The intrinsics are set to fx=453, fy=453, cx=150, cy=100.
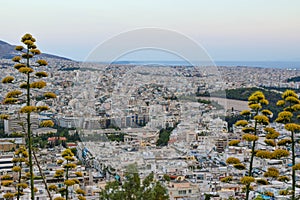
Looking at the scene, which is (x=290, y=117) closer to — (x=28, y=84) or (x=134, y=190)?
(x=28, y=84)

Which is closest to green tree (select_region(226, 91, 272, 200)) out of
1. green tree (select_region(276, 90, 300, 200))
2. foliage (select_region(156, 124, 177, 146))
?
green tree (select_region(276, 90, 300, 200))

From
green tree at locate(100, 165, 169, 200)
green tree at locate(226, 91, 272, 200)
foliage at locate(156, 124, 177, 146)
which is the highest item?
green tree at locate(226, 91, 272, 200)

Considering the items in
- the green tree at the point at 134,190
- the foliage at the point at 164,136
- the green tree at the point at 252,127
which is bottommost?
the green tree at the point at 134,190

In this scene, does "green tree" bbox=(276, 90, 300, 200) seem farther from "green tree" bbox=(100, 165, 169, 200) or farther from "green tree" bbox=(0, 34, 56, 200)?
"green tree" bbox=(100, 165, 169, 200)

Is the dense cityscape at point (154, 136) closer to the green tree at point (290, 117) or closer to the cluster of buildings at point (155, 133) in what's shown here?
the cluster of buildings at point (155, 133)

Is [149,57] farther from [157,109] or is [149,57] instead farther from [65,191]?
[65,191]

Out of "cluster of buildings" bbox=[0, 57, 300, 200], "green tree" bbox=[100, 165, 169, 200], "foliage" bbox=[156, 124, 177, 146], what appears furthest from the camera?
"cluster of buildings" bbox=[0, 57, 300, 200]

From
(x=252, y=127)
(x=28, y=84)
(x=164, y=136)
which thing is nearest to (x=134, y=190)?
(x=164, y=136)

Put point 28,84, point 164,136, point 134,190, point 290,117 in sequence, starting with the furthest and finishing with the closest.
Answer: point 164,136, point 134,190, point 290,117, point 28,84

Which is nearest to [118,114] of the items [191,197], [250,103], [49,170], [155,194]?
[49,170]

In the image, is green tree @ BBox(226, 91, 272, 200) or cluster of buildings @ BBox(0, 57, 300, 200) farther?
cluster of buildings @ BBox(0, 57, 300, 200)

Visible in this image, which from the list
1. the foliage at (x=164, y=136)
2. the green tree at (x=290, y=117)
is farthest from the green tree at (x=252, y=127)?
the foliage at (x=164, y=136)
